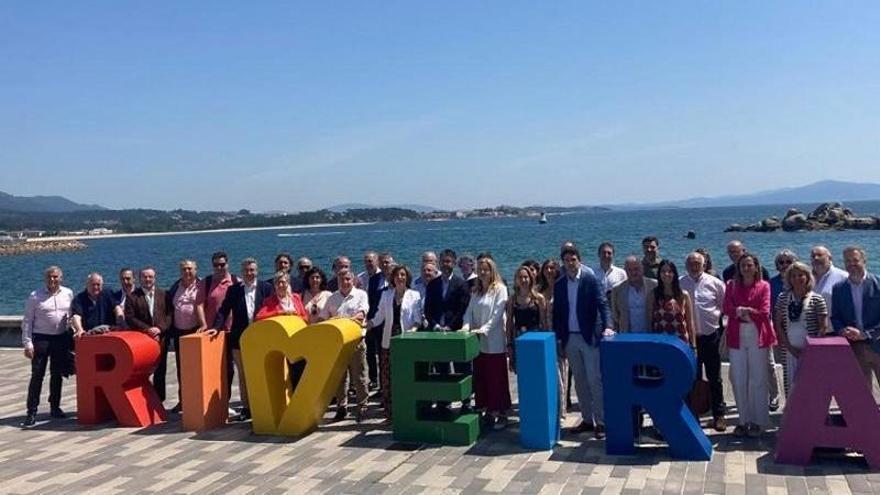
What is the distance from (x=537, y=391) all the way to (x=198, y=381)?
3718 millimetres

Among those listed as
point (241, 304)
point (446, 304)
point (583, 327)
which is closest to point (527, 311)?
point (583, 327)

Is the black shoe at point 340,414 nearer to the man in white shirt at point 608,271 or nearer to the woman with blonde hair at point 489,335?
the woman with blonde hair at point 489,335

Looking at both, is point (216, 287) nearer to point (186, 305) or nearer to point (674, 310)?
point (186, 305)

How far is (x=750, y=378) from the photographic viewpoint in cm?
718

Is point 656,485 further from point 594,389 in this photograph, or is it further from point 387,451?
point 387,451

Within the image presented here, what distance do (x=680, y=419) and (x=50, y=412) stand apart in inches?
296

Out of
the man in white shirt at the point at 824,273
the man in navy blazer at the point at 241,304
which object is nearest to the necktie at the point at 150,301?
the man in navy blazer at the point at 241,304

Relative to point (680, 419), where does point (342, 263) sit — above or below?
above

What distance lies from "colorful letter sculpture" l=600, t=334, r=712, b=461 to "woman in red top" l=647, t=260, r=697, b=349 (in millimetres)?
226

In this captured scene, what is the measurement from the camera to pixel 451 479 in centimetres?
635

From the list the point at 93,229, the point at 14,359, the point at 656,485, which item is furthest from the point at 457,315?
the point at 93,229

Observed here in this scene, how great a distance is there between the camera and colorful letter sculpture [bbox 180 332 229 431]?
27.0ft

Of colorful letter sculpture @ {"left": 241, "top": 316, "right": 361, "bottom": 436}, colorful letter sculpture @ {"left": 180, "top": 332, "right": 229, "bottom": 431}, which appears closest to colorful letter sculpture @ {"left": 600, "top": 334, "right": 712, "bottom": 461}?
colorful letter sculpture @ {"left": 241, "top": 316, "right": 361, "bottom": 436}

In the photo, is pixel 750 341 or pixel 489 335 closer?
pixel 750 341
